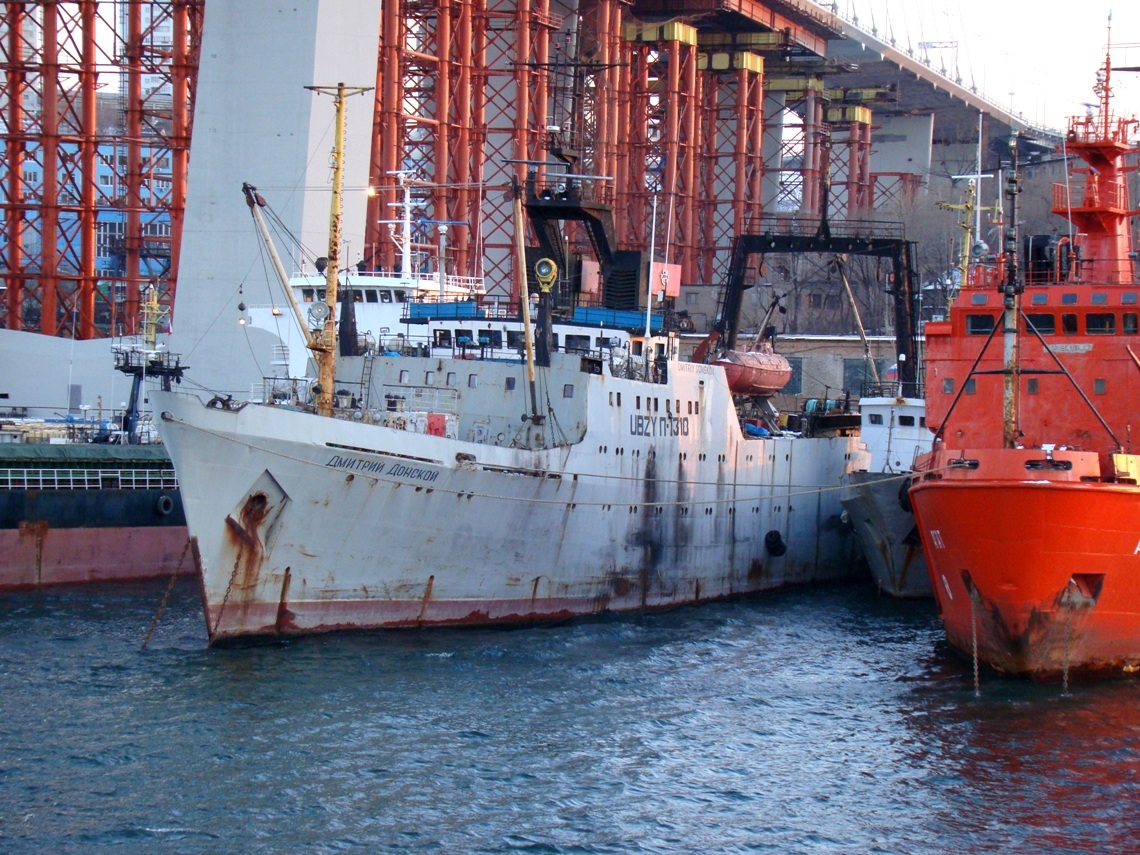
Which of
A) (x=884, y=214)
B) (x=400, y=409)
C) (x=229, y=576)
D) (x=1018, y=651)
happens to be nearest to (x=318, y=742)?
(x=229, y=576)

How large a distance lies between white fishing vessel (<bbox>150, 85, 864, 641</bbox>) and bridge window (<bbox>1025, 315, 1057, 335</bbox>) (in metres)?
7.79

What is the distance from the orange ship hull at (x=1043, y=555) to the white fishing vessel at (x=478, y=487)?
7560 millimetres

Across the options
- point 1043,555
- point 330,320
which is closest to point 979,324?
point 1043,555

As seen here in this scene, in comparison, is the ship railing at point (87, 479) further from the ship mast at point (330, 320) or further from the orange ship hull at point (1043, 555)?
the orange ship hull at point (1043, 555)

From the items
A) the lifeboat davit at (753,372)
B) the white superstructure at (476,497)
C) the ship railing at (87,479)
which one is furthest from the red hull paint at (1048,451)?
the ship railing at (87,479)

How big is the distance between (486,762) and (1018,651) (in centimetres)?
964

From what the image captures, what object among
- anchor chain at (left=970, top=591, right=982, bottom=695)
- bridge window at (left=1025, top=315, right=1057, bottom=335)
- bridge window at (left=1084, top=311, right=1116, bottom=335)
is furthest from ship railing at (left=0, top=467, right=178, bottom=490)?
bridge window at (left=1084, top=311, right=1116, bottom=335)

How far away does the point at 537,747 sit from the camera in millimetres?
20188

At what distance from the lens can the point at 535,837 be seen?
16891mm

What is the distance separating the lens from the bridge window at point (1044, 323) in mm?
28625

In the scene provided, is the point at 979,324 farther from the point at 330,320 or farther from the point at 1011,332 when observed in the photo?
the point at 330,320

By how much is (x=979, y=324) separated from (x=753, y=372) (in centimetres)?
945

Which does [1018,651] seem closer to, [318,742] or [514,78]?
[318,742]

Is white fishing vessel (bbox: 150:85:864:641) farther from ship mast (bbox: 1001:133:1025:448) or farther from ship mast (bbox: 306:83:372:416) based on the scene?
ship mast (bbox: 1001:133:1025:448)
